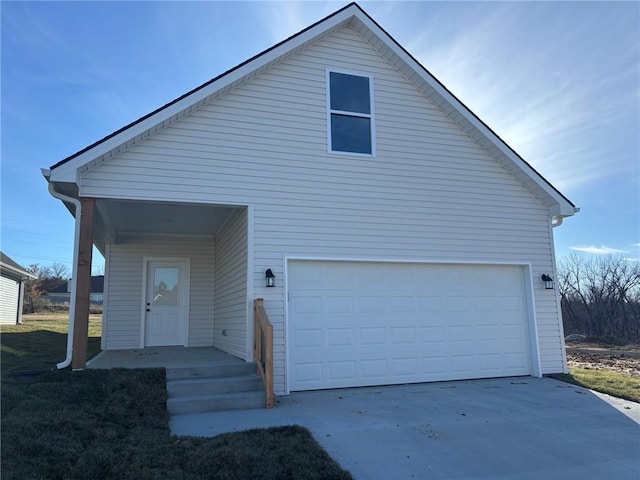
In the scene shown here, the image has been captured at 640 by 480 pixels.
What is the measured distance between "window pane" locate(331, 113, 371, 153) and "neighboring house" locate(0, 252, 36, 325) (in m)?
15.9

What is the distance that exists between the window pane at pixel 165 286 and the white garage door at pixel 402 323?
4431mm

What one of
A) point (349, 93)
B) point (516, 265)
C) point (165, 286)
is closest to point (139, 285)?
point (165, 286)

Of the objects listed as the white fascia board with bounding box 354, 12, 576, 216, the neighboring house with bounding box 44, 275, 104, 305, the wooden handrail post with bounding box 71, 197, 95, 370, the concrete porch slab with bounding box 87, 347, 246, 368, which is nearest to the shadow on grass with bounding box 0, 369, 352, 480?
the wooden handrail post with bounding box 71, 197, 95, 370

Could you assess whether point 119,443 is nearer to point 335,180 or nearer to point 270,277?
point 270,277

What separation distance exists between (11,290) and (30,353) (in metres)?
13.8

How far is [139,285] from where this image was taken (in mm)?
10508

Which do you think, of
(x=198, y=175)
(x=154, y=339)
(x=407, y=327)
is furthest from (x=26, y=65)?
(x=407, y=327)

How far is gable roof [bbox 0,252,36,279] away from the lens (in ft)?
60.0

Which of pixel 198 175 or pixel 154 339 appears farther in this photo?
pixel 154 339

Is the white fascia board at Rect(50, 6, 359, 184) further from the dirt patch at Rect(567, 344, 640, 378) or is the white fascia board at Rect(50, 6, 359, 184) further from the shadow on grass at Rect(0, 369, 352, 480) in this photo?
the dirt patch at Rect(567, 344, 640, 378)

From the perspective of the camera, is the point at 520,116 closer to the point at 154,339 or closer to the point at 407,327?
the point at 407,327

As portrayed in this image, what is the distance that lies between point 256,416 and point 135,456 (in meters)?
1.89

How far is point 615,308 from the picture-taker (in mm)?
18797

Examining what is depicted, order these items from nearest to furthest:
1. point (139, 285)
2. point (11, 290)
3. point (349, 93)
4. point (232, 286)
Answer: point (349, 93) → point (232, 286) → point (139, 285) → point (11, 290)
